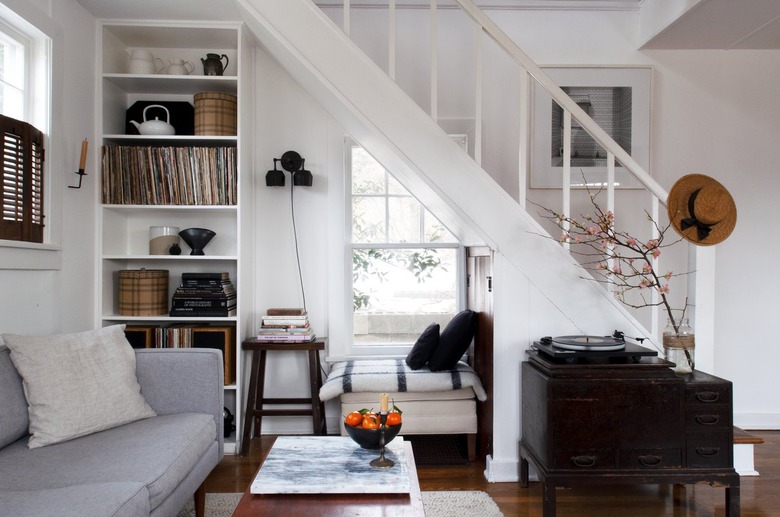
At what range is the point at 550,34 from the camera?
3719mm

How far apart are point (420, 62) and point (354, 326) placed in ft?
5.91

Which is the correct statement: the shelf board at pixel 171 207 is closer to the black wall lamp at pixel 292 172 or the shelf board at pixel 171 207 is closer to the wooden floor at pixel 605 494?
the black wall lamp at pixel 292 172

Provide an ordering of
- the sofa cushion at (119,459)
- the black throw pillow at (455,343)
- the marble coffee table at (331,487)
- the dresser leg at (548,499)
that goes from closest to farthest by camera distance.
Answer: the marble coffee table at (331,487)
the sofa cushion at (119,459)
the dresser leg at (548,499)
the black throw pillow at (455,343)

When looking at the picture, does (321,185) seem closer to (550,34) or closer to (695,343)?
(550,34)

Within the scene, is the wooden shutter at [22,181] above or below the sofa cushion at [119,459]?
above

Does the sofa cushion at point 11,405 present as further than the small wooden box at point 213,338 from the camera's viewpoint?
No

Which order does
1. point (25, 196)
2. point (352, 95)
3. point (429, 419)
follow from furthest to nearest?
point (429, 419)
point (352, 95)
point (25, 196)

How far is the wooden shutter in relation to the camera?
2.37 m

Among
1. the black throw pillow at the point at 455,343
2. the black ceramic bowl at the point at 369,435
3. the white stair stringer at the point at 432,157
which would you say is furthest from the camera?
the black throw pillow at the point at 455,343

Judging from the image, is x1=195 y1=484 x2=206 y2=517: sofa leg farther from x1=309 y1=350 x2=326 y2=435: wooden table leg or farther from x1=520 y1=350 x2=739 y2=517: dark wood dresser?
x1=520 y1=350 x2=739 y2=517: dark wood dresser

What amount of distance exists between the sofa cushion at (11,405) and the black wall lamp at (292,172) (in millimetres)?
1765

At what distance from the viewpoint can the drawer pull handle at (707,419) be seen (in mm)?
2297

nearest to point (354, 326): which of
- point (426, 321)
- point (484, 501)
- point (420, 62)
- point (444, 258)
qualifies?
point (426, 321)

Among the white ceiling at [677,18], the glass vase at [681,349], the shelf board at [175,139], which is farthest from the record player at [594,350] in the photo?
the shelf board at [175,139]
